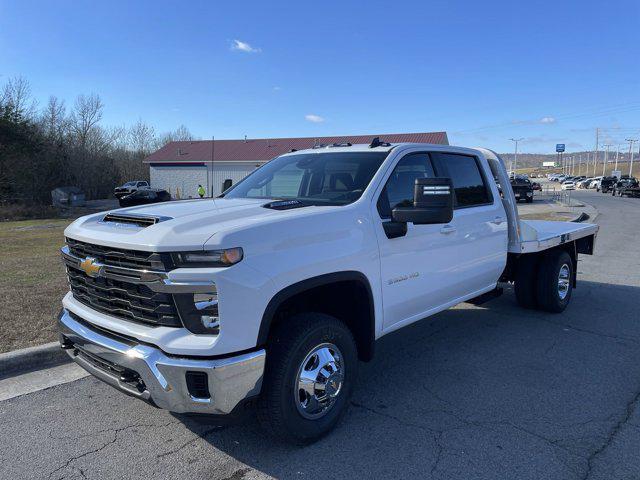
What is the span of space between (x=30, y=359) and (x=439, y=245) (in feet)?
12.3

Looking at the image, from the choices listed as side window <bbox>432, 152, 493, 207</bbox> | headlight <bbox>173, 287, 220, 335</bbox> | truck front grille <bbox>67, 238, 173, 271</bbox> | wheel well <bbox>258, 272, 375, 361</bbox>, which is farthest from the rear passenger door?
truck front grille <bbox>67, 238, 173, 271</bbox>

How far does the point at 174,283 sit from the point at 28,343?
291 centimetres

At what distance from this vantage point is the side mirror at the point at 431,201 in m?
3.29

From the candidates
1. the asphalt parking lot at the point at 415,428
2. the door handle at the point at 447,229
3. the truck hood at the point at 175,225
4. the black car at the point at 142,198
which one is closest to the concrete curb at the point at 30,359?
the asphalt parking lot at the point at 415,428

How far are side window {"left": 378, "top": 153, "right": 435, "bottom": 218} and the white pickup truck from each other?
0.04 ft

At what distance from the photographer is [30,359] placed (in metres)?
4.42

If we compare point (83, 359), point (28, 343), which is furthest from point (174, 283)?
point (28, 343)

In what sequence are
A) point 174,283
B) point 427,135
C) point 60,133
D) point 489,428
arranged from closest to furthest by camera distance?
point 174,283 < point 489,428 < point 427,135 < point 60,133

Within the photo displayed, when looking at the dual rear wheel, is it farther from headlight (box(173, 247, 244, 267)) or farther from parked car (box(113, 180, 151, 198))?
parked car (box(113, 180, 151, 198))

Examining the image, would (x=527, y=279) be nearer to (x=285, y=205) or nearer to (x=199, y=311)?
(x=285, y=205)

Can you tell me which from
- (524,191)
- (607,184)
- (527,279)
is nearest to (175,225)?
(527,279)

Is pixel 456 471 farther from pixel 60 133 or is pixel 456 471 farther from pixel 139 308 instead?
pixel 60 133

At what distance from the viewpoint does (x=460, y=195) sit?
4.64 m

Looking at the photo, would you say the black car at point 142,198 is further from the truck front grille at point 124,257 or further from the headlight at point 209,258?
the headlight at point 209,258
